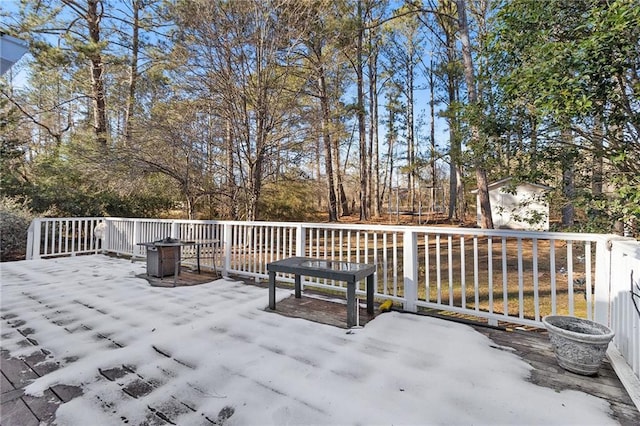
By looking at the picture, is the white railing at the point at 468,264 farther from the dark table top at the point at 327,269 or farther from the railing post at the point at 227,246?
the dark table top at the point at 327,269

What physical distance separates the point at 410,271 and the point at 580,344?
1.43 meters

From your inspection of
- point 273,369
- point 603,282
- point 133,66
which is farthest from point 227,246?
point 133,66

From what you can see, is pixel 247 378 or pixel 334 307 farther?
pixel 334 307

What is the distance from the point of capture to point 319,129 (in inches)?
293

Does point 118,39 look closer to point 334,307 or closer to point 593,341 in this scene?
point 334,307

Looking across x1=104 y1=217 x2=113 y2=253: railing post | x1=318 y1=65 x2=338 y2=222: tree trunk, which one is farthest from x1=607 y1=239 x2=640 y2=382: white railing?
x1=104 y1=217 x2=113 y2=253: railing post

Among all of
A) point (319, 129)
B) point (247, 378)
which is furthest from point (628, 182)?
point (319, 129)

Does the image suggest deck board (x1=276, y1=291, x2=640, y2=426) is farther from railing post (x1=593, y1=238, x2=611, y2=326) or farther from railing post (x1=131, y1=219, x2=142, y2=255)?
railing post (x1=131, y1=219, x2=142, y2=255)

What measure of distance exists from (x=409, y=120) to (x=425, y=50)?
3973 millimetres

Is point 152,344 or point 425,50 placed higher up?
point 425,50

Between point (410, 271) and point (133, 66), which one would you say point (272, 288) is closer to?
point (410, 271)

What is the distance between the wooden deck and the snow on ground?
6 centimetres

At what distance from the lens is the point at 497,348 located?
7.41 ft

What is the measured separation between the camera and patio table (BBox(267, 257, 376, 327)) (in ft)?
8.59
